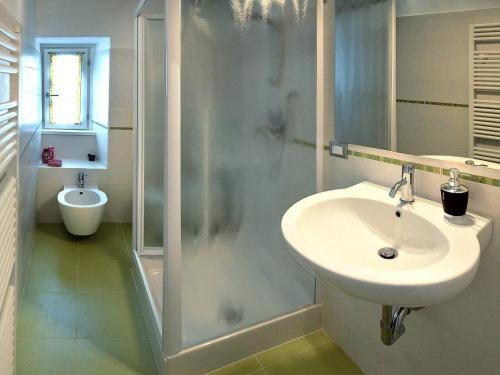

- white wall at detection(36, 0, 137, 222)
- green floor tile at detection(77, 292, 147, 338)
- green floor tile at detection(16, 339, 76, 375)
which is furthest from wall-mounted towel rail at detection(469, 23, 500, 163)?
white wall at detection(36, 0, 137, 222)

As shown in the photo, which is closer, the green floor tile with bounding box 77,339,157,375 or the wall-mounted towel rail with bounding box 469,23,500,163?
the wall-mounted towel rail with bounding box 469,23,500,163

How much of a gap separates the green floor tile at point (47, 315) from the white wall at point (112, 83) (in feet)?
5.26

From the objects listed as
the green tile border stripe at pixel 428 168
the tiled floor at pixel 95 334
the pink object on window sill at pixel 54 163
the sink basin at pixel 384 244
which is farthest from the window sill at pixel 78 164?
the sink basin at pixel 384 244

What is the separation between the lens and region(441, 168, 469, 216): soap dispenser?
4.10ft

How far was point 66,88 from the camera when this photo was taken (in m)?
4.45

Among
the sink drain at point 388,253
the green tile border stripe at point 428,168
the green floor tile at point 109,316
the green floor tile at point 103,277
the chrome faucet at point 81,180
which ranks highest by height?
the green tile border stripe at point 428,168

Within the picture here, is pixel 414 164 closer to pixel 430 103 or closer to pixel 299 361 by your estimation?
pixel 430 103

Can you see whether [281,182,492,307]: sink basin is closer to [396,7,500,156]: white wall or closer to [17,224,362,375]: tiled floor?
[396,7,500,156]: white wall

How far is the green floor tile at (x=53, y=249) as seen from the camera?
126 inches

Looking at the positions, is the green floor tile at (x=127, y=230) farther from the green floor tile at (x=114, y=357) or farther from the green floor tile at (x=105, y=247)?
the green floor tile at (x=114, y=357)

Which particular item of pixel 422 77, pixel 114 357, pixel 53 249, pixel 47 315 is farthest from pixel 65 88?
pixel 422 77

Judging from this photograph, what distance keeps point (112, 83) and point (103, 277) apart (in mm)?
1974

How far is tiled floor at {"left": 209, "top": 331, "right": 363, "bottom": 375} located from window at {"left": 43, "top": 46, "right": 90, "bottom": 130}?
11.5 ft

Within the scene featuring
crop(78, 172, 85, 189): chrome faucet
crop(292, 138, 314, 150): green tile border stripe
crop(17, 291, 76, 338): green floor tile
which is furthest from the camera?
crop(78, 172, 85, 189): chrome faucet
